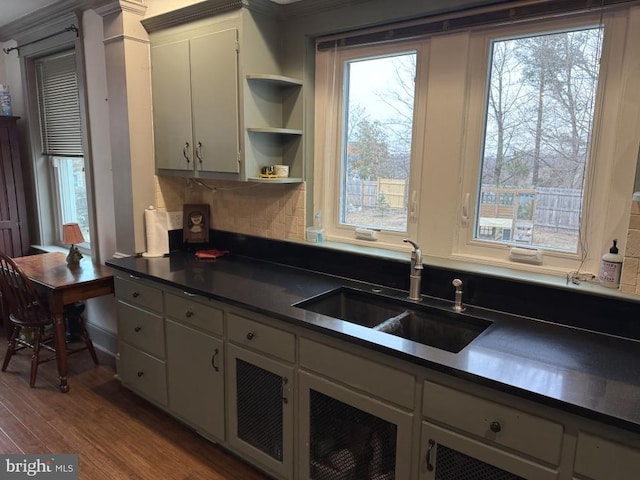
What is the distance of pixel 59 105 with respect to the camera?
12.0 ft

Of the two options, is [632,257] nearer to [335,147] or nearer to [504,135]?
[504,135]

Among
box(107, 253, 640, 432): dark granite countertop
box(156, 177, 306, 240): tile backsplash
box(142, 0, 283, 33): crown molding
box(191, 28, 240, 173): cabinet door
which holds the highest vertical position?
box(142, 0, 283, 33): crown molding

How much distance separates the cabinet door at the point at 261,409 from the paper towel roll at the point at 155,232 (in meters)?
1.11

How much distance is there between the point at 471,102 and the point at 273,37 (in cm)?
116

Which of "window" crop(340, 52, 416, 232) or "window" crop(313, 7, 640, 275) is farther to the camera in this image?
"window" crop(340, 52, 416, 232)

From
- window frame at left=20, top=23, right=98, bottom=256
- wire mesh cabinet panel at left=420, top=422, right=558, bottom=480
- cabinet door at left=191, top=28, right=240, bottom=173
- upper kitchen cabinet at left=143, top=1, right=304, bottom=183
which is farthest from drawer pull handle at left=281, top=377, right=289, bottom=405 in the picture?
window frame at left=20, top=23, right=98, bottom=256

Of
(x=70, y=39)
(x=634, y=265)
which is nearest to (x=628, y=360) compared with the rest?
(x=634, y=265)

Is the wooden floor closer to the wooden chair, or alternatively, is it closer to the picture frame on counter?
the wooden chair

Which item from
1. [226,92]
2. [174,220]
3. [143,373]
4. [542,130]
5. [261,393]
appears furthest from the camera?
[174,220]

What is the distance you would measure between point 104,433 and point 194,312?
0.94m

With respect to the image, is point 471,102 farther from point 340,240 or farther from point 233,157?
point 233,157

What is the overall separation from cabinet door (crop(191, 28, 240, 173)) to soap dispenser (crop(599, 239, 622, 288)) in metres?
1.80

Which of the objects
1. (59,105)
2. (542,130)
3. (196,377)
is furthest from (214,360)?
(59,105)

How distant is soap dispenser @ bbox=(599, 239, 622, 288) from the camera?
1749mm
